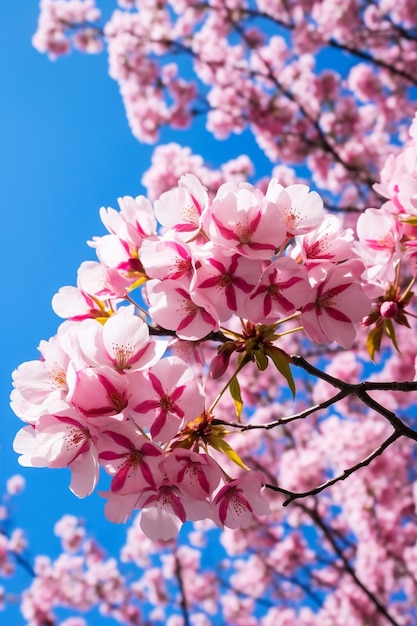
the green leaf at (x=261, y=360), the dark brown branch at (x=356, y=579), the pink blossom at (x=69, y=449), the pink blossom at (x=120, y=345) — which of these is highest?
the dark brown branch at (x=356, y=579)

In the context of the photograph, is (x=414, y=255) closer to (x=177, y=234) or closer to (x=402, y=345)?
(x=177, y=234)

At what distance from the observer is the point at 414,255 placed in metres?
1.50

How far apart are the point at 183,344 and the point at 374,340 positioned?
633 mm

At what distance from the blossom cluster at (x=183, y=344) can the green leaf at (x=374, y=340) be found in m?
0.27

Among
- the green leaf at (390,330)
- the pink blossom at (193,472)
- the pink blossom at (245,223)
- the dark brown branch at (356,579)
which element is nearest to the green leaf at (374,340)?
the green leaf at (390,330)

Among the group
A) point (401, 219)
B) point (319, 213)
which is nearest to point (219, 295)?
point (319, 213)

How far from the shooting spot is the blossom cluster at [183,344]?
44.8 inches

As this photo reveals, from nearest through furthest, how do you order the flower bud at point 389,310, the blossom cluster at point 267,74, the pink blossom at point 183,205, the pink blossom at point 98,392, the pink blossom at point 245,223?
the pink blossom at point 98,392 → the pink blossom at point 245,223 → the pink blossom at point 183,205 → the flower bud at point 389,310 → the blossom cluster at point 267,74

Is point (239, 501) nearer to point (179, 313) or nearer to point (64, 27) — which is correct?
point (179, 313)

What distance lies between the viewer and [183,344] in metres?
1.42

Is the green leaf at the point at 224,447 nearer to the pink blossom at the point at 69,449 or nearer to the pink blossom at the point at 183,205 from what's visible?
the pink blossom at the point at 69,449

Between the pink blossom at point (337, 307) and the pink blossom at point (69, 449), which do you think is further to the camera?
the pink blossom at point (337, 307)

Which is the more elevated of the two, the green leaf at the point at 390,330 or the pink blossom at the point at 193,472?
the green leaf at the point at 390,330

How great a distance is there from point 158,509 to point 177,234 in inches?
25.7
